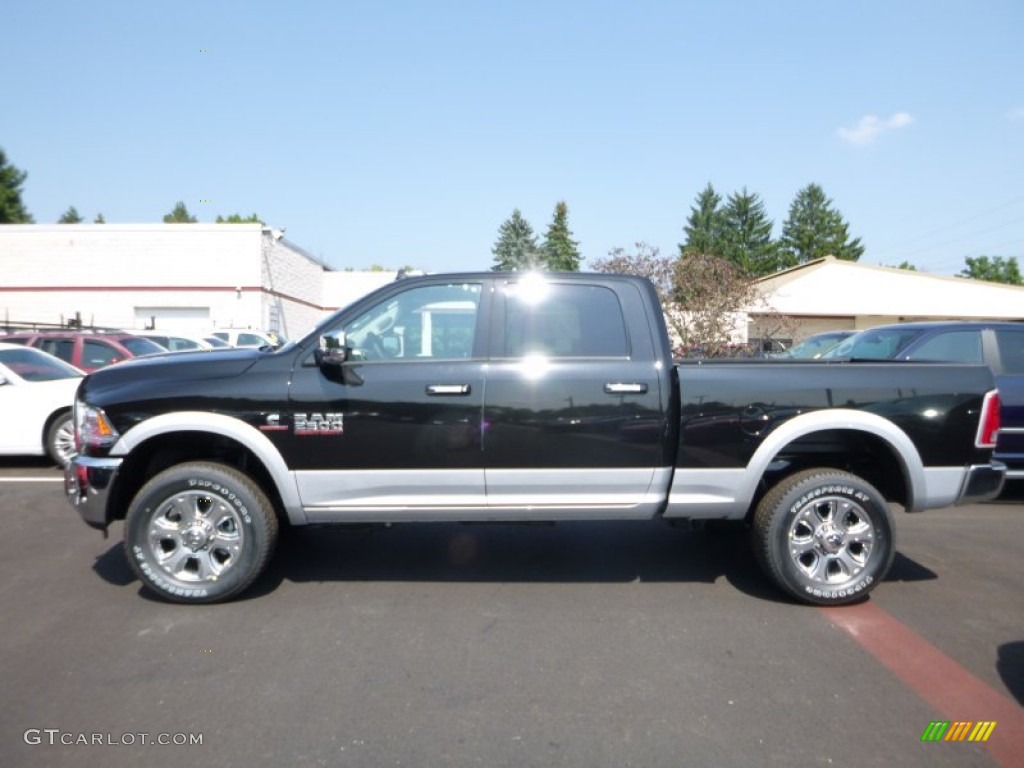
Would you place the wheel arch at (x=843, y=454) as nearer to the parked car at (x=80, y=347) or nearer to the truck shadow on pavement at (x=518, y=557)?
the truck shadow on pavement at (x=518, y=557)

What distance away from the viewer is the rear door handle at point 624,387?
4.32m

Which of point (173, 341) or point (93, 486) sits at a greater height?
point (173, 341)

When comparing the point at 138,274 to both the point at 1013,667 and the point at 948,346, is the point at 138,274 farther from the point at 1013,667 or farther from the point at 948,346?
the point at 1013,667

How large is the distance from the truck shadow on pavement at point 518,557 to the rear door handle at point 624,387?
1.35 metres

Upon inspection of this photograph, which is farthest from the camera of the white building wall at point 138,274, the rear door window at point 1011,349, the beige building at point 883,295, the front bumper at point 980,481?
the beige building at point 883,295

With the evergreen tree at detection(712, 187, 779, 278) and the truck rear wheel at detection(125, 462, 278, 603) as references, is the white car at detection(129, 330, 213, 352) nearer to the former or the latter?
the truck rear wheel at detection(125, 462, 278, 603)

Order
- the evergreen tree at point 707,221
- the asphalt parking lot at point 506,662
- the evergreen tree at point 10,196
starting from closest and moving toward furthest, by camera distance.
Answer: the asphalt parking lot at point 506,662 < the evergreen tree at point 10,196 < the evergreen tree at point 707,221

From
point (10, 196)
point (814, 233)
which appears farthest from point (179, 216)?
point (814, 233)

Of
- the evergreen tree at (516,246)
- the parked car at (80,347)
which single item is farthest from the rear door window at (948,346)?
the evergreen tree at (516,246)

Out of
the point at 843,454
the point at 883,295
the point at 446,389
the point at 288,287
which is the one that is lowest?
the point at 843,454

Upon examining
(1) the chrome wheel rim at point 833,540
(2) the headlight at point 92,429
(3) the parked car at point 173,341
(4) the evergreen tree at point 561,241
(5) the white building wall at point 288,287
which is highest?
(4) the evergreen tree at point 561,241

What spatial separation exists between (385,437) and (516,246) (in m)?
57.2

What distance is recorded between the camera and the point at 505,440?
4.29 meters

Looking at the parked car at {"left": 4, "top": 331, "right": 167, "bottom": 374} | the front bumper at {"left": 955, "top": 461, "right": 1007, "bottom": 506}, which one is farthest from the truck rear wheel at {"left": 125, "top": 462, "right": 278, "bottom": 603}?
the parked car at {"left": 4, "top": 331, "right": 167, "bottom": 374}
